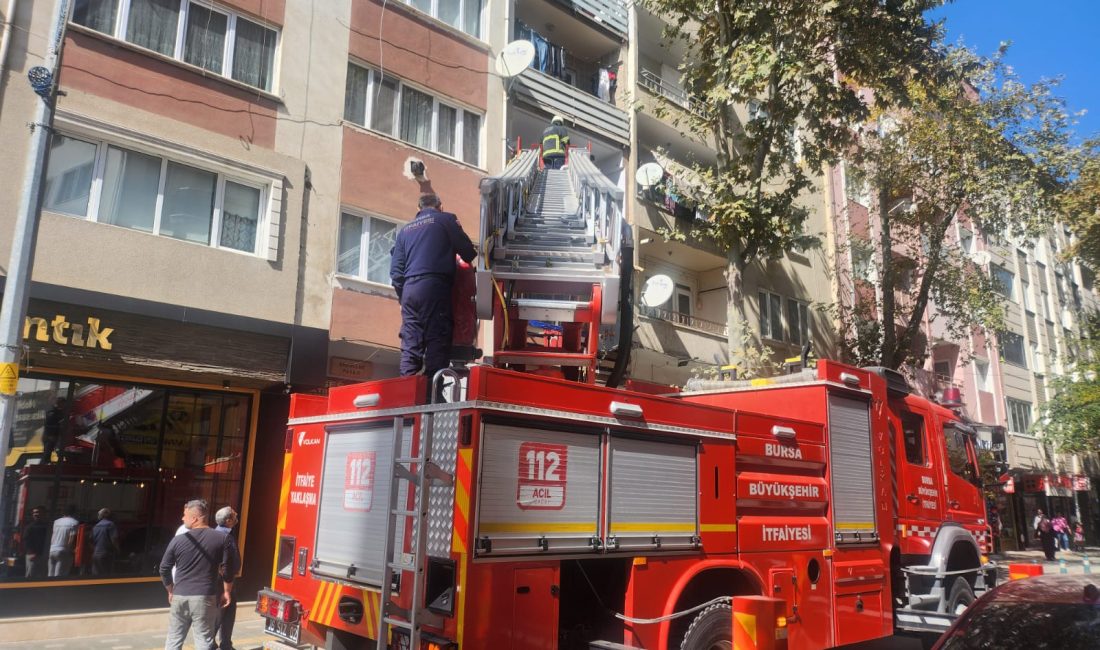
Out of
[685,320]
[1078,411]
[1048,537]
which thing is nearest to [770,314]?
[685,320]

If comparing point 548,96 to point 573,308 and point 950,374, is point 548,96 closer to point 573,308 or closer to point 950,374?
point 573,308

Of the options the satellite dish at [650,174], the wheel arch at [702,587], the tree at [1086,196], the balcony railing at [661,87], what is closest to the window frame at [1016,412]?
the tree at [1086,196]

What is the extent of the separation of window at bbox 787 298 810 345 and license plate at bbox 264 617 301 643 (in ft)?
59.4

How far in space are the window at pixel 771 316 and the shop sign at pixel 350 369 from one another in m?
Result: 11.7

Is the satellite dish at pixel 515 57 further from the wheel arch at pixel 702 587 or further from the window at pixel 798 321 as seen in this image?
the window at pixel 798 321

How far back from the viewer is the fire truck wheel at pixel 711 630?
16.5ft

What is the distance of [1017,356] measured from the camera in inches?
1309

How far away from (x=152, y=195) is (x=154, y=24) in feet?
8.15

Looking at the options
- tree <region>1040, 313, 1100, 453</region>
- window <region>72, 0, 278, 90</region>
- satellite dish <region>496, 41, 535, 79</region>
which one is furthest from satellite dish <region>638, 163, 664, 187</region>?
tree <region>1040, 313, 1100, 453</region>

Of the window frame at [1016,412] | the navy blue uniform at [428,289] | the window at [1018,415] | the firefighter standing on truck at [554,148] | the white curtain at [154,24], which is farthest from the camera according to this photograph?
the window at [1018,415]

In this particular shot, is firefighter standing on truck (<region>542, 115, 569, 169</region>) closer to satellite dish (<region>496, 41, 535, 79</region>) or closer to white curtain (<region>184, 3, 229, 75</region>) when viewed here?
satellite dish (<region>496, 41, 535, 79</region>)

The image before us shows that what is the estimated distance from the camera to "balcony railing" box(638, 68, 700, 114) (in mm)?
18973

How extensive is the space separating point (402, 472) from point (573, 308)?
3.29 meters

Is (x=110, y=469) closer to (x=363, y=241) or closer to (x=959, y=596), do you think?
(x=363, y=241)
